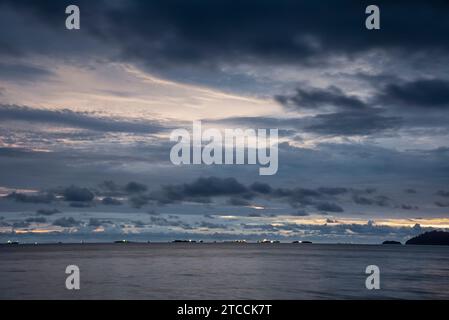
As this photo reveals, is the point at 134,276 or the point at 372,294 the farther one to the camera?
the point at 134,276

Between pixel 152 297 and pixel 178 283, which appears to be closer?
pixel 152 297

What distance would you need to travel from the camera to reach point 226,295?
2918 inches

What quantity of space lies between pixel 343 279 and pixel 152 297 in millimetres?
47669

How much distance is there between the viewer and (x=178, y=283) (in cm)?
9075
